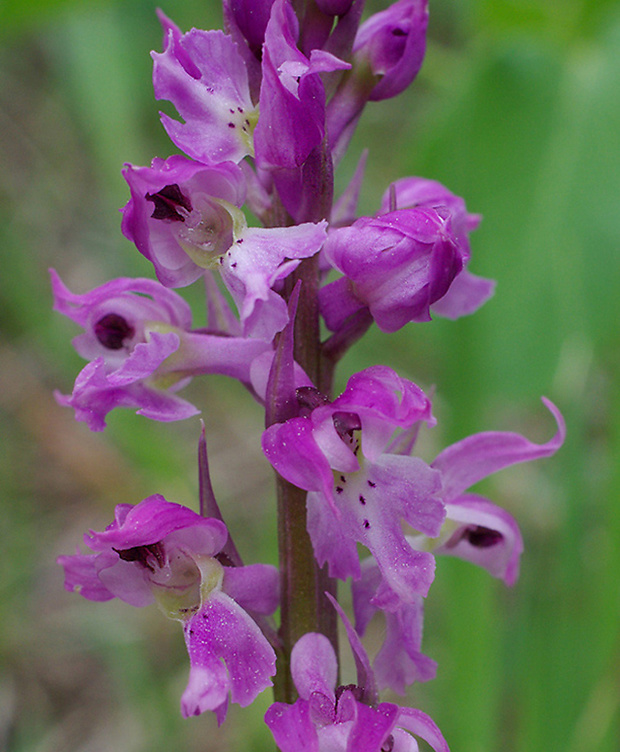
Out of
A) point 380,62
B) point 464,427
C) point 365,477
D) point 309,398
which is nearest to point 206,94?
point 380,62

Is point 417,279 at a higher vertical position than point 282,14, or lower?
lower

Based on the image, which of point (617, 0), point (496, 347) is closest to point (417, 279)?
point (496, 347)

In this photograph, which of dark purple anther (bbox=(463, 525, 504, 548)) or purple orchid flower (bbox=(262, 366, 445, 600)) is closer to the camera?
purple orchid flower (bbox=(262, 366, 445, 600))

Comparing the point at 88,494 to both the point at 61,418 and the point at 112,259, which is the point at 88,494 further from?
the point at 112,259

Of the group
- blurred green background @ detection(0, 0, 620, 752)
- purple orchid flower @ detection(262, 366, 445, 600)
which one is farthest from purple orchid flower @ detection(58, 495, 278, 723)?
blurred green background @ detection(0, 0, 620, 752)

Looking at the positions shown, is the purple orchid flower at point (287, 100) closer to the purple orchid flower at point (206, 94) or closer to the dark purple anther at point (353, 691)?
the purple orchid flower at point (206, 94)

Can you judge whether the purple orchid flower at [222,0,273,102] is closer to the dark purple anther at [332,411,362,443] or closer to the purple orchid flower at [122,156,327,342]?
the purple orchid flower at [122,156,327,342]

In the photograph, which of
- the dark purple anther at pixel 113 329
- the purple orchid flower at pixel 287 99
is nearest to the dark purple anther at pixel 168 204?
the purple orchid flower at pixel 287 99
